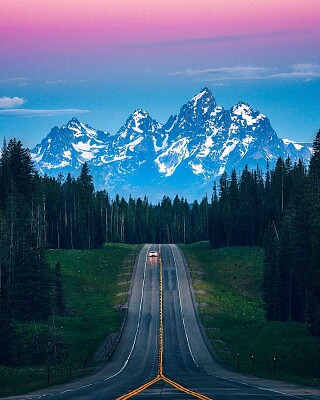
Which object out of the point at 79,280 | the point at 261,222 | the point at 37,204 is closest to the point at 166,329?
the point at 79,280

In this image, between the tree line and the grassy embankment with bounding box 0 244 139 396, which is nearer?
the grassy embankment with bounding box 0 244 139 396

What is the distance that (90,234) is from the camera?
14550 centimetres

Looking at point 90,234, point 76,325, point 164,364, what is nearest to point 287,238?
point 76,325

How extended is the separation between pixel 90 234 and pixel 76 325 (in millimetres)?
71588

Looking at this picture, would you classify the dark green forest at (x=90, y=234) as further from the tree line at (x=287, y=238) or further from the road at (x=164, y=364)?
the road at (x=164, y=364)

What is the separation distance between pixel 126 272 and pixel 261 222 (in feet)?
96.0

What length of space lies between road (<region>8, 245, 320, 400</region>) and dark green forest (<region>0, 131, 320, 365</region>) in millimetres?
9109

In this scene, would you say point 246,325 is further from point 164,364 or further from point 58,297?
point 164,364

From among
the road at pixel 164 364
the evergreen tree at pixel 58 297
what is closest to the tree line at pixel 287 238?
the road at pixel 164 364

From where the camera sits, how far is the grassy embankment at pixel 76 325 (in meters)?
48.7

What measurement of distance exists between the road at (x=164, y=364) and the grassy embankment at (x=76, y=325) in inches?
75.2

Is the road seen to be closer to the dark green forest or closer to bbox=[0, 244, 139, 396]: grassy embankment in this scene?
bbox=[0, 244, 139, 396]: grassy embankment

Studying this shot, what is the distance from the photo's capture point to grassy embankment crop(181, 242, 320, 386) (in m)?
54.6

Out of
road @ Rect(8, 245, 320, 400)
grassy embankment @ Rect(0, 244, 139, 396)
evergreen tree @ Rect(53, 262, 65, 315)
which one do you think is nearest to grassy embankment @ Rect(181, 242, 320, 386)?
road @ Rect(8, 245, 320, 400)
